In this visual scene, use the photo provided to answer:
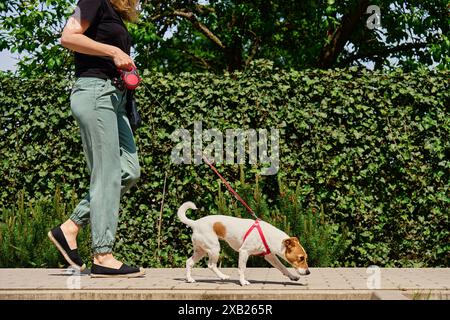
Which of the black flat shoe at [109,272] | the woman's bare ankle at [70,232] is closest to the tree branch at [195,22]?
the woman's bare ankle at [70,232]

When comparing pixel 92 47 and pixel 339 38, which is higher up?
pixel 339 38

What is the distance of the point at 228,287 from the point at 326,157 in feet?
12.0

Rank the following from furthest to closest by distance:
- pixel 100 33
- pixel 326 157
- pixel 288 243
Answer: pixel 326 157, pixel 100 33, pixel 288 243

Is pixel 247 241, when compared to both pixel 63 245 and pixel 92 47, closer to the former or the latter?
pixel 63 245

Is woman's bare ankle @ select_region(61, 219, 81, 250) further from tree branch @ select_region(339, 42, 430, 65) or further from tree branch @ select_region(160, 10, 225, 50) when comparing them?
tree branch @ select_region(339, 42, 430, 65)

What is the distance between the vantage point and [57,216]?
27.7 feet

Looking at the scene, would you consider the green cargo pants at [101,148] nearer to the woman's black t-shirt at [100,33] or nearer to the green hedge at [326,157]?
the woman's black t-shirt at [100,33]

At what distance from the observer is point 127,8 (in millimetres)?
6000

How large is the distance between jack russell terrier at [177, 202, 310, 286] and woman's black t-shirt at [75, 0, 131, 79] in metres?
1.48

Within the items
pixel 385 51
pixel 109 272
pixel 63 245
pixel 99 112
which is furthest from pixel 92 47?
pixel 385 51
